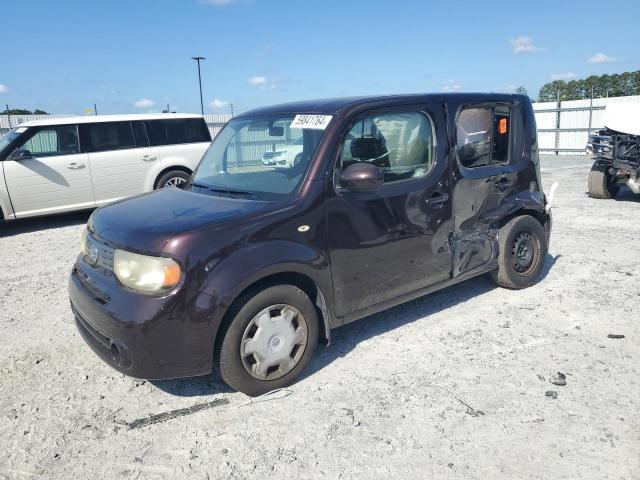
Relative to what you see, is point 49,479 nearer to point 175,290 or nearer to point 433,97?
point 175,290

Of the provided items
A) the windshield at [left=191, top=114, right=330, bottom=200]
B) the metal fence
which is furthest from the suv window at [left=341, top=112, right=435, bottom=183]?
the metal fence

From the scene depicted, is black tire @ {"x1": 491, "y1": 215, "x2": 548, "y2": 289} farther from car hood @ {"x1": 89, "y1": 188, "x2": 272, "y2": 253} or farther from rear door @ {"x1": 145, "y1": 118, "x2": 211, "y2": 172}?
rear door @ {"x1": 145, "y1": 118, "x2": 211, "y2": 172}

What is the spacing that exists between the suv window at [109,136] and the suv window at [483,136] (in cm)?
699

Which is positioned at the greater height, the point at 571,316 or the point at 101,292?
the point at 101,292

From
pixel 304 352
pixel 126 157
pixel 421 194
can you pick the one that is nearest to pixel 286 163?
pixel 421 194

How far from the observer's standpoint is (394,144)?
12.5 ft

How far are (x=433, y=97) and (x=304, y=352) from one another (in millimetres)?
2265

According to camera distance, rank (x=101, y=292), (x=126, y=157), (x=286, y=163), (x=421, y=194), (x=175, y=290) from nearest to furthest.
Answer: (x=175, y=290)
(x=101, y=292)
(x=286, y=163)
(x=421, y=194)
(x=126, y=157)

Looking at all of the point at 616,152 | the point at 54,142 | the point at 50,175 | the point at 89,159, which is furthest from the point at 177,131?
the point at 616,152

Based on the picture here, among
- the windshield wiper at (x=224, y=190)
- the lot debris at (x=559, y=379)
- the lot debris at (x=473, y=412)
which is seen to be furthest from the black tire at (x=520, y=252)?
the windshield wiper at (x=224, y=190)

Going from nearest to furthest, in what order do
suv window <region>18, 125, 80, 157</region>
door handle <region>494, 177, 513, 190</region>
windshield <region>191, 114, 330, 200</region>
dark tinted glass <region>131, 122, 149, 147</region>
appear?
windshield <region>191, 114, 330, 200</region> → door handle <region>494, 177, 513, 190</region> → suv window <region>18, 125, 80, 157</region> → dark tinted glass <region>131, 122, 149, 147</region>

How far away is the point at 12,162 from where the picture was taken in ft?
27.3

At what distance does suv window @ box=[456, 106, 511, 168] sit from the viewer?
13.8 ft

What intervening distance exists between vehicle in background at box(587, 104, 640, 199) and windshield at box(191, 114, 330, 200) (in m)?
7.96
